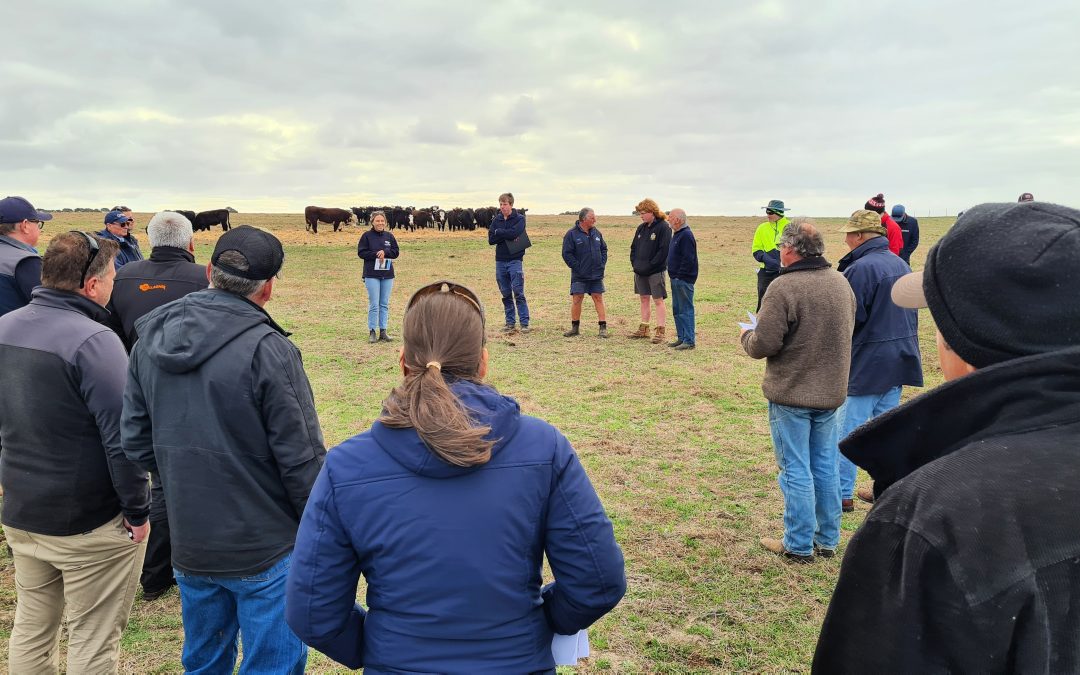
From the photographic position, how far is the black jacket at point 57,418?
8.79 ft

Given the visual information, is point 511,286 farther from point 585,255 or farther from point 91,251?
point 91,251

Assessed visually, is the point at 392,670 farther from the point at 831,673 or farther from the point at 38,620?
the point at 38,620

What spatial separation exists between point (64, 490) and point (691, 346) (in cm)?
858

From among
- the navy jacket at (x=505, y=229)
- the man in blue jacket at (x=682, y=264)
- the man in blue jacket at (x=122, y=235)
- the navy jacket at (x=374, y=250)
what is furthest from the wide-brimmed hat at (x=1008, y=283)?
the navy jacket at (x=374, y=250)

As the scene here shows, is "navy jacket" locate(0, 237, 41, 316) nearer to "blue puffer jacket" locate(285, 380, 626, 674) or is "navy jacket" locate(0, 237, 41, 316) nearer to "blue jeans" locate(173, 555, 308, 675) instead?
"blue jeans" locate(173, 555, 308, 675)

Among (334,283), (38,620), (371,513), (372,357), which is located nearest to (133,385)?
(38,620)

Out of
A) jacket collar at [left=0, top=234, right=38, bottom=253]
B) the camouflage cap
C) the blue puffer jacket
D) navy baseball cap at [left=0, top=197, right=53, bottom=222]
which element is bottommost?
the blue puffer jacket

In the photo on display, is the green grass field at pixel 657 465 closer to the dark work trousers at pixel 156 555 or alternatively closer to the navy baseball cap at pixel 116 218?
the dark work trousers at pixel 156 555

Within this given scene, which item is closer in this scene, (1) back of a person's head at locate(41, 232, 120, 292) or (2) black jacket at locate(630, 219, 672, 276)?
(1) back of a person's head at locate(41, 232, 120, 292)

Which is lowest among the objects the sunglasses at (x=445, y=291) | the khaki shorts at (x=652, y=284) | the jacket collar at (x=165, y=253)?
the khaki shorts at (x=652, y=284)

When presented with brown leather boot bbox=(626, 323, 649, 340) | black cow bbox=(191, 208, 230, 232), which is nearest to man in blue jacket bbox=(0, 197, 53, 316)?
brown leather boot bbox=(626, 323, 649, 340)

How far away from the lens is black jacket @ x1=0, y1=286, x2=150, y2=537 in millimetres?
2680

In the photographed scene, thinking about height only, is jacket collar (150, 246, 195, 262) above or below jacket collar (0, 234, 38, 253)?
below

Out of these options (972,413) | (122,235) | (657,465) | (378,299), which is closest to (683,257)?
(657,465)
